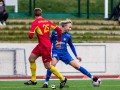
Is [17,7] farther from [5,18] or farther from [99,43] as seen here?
[99,43]

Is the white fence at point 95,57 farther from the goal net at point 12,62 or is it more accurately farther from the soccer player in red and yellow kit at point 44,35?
the soccer player in red and yellow kit at point 44,35

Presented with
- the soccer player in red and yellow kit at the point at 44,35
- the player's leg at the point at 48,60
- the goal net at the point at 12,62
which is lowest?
the goal net at the point at 12,62

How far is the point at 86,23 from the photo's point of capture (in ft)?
96.7

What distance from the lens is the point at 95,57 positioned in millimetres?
23703

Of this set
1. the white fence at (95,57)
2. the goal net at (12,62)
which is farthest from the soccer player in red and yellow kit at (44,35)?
the white fence at (95,57)

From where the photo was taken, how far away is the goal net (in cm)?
2272

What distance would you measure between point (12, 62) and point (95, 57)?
317 cm

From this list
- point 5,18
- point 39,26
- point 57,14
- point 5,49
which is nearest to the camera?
point 39,26

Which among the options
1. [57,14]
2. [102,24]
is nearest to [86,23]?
[102,24]

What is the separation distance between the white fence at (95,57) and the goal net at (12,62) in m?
0.16

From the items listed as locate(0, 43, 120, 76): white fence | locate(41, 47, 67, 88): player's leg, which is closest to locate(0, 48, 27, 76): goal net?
locate(0, 43, 120, 76): white fence

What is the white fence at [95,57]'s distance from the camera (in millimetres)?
23109

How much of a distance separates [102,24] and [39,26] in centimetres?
1483

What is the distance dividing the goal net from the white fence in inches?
6.4
